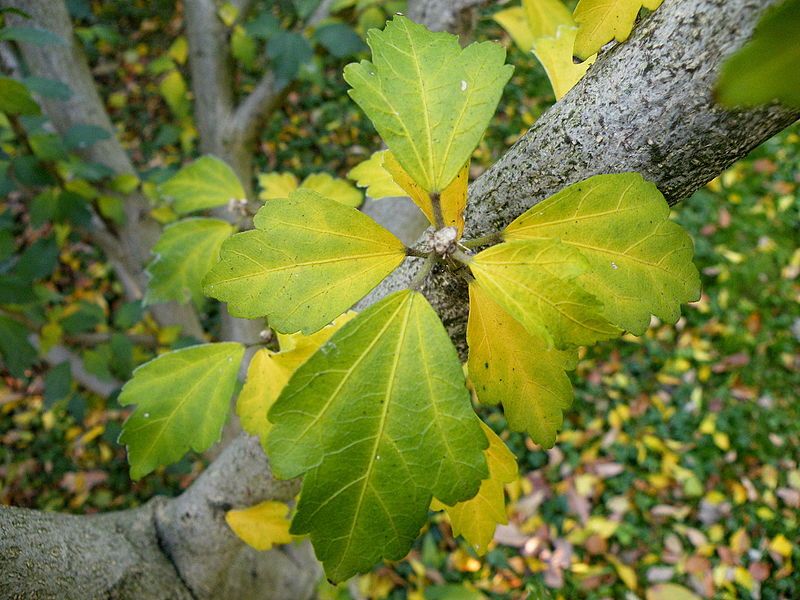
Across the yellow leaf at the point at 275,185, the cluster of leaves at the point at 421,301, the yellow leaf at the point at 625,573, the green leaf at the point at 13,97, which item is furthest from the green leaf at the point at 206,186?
the yellow leaf at the point at 625,573

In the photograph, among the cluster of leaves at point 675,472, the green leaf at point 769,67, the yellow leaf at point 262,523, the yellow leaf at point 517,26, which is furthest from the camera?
the cluster of leaves at point 675,472

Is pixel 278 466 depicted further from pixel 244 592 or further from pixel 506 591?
pixel 506 591

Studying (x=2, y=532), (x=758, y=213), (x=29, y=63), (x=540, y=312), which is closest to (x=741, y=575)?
(x=758, y=213)

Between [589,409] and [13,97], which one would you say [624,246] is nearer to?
[13,97]

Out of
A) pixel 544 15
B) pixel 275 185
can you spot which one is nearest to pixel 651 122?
pixel 544 15

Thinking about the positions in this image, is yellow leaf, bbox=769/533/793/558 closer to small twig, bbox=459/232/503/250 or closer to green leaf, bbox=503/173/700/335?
green leaf, bbox=503/173/700/335

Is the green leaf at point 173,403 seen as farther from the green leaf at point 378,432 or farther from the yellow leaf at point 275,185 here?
the yellow leaf at point 275,185
